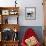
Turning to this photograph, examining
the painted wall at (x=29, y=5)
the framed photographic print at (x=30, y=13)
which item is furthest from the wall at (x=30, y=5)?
the framed photographic print at (x=30, y=13)

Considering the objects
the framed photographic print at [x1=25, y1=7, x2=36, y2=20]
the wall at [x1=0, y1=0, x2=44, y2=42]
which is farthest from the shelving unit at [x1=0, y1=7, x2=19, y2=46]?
the framed photographic print at [x1=25, y1=7, x2=36, y2=20]

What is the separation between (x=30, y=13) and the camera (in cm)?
600

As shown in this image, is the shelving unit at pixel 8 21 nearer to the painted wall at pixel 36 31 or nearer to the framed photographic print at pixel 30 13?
the painted wall at pixel 36 31

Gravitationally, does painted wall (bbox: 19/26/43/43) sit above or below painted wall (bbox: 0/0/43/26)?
below

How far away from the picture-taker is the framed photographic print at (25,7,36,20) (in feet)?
19.7

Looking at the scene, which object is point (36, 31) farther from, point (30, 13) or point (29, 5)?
point (29, 5)

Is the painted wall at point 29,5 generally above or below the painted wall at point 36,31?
above

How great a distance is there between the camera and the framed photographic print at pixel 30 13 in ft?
19.7

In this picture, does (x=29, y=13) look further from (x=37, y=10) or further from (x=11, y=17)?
(x=11, y=17)

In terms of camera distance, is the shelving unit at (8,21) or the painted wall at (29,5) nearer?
the shelving unit at (8,21)

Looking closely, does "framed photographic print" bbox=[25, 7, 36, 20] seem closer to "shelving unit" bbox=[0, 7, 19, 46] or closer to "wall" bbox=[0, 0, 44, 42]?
"wall" bbox=[0, 0, 44, 42]

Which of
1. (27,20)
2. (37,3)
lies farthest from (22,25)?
(37,3)

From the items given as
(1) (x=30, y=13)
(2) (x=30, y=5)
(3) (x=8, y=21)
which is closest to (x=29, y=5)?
(2) (x=30, y=5)

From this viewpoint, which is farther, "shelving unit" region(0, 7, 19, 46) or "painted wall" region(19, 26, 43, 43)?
"painted wall" region(19, 26, 43, 43)
